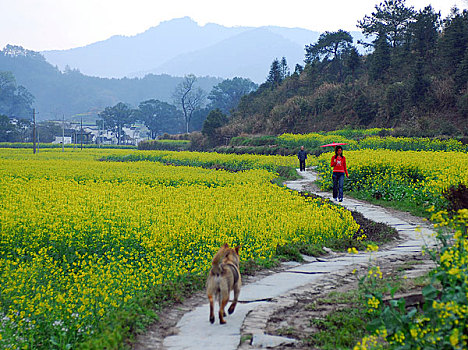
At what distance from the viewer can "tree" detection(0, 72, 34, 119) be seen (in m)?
147

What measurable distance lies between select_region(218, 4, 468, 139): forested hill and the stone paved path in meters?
24.4

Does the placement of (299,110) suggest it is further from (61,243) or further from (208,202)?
(61,243)

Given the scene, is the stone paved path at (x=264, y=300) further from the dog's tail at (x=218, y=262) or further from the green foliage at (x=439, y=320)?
the dog's tail at (x=218, y=262)

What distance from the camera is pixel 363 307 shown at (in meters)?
5.74

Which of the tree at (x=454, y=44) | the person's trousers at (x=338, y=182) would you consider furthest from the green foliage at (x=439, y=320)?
the tree at (x=454, y=44)

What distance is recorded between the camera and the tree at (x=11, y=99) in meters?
147

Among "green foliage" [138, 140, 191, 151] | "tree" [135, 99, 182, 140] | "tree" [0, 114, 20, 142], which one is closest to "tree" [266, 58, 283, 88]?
"green foliage" [138, 140, 191, 151]

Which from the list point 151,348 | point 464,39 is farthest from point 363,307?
point 464,39

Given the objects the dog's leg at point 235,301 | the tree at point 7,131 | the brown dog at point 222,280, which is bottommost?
the dog's leg at point 235,301

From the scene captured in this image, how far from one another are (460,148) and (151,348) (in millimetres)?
23186

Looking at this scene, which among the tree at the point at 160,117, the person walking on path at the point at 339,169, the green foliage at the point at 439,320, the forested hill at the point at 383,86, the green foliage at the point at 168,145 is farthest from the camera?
the tree at the point at 160,117

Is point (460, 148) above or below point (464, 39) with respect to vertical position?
below

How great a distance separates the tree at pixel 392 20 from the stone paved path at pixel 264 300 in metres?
44.0

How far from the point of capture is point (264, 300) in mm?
6375
